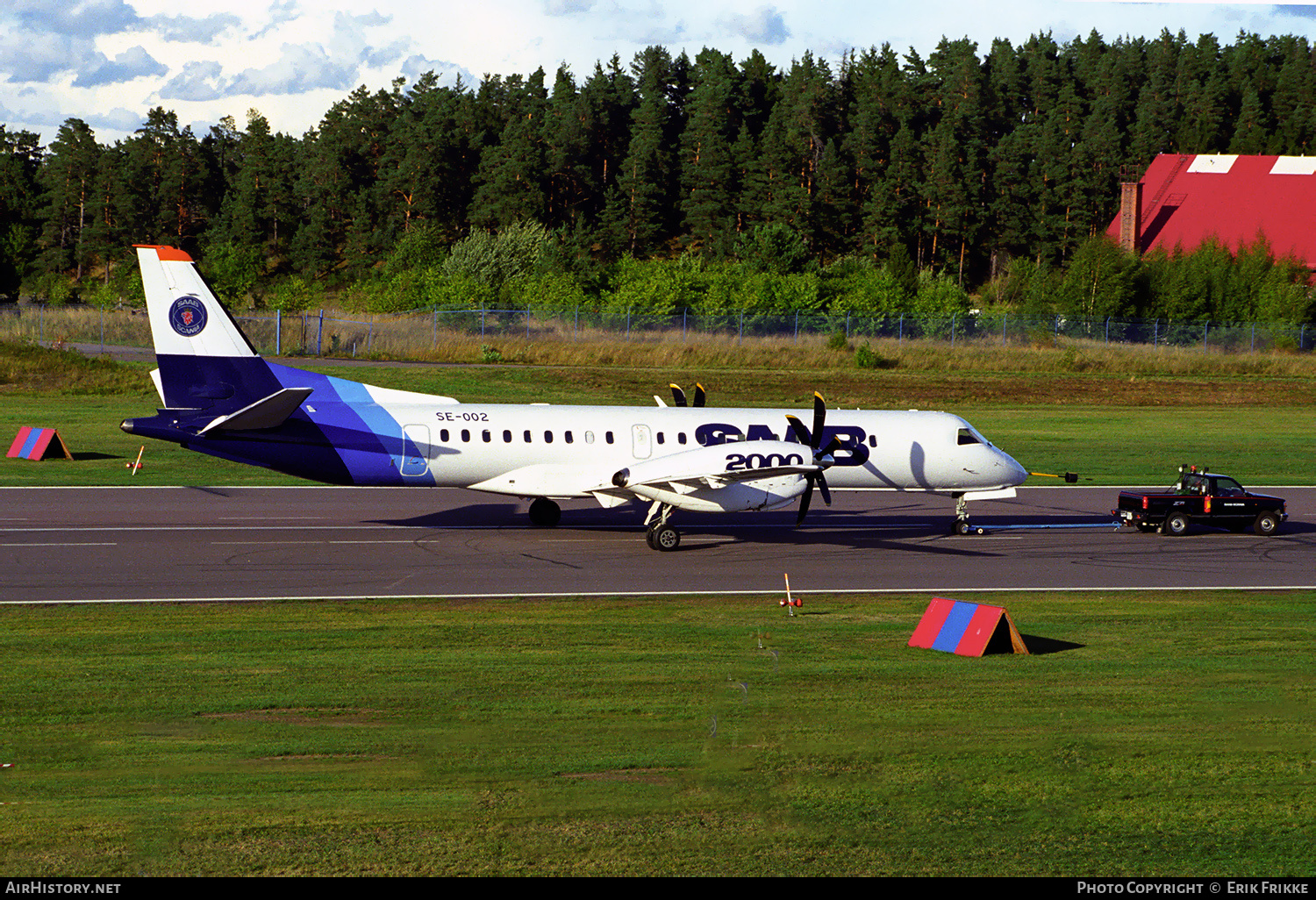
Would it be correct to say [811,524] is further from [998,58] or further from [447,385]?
[998,58]

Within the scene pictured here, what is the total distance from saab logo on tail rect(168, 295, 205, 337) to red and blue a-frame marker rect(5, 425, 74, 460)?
16.0m

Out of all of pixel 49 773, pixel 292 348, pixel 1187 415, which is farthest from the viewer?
pixel 292 348

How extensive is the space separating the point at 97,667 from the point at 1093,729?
13179 mm

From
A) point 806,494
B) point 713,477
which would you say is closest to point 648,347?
point 806,494

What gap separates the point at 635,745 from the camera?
13602mm

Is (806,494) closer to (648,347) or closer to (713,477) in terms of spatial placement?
(713,477)

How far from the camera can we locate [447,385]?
58062 mm

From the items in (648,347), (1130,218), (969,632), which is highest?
(1130,218)

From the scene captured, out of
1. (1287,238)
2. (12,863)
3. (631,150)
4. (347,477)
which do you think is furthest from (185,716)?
(631,150)

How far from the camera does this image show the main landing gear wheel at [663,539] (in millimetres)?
26891

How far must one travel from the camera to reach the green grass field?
10.7 m

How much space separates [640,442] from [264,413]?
842 cm

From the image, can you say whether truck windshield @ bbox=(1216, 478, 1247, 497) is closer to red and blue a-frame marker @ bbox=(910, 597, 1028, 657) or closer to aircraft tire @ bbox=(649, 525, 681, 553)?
aircraft tire @ bbox=(649, 525, 681, 553)

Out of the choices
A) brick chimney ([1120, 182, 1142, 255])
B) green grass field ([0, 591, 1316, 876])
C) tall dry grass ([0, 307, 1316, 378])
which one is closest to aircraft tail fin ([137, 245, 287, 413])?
green grass field ([0, 591, 1316, 876])
